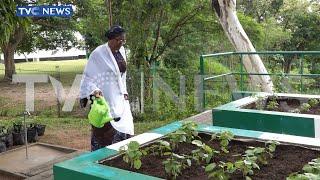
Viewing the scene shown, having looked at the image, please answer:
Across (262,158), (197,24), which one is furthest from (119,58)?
(197,24)

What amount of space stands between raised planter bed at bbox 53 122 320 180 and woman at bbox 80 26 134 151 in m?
1.07

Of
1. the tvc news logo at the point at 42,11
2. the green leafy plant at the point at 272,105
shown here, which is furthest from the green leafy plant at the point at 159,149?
the tvc news logo at the point at 42,11

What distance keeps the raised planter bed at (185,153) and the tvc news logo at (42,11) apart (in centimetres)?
389

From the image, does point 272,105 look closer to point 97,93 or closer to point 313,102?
point 313,102

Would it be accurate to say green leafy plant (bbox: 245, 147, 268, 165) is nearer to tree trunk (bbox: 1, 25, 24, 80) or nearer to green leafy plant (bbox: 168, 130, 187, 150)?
green leafy plant (bbox: 168, 130, 187, 150)

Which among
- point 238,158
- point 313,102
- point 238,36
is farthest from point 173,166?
point 238,36

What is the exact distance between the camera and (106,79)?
3.99 meters

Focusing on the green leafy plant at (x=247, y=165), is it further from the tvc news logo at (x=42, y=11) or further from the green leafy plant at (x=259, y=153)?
the tvc news logo at (x=42, y=11)

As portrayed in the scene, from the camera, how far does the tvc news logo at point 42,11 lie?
6078 mm

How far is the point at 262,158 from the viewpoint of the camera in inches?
96.6

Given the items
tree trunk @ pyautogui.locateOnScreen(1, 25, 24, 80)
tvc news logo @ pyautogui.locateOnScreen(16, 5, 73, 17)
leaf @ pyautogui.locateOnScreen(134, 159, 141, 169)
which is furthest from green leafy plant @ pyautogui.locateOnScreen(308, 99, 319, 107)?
tree trunk @ pyautogui.locateOnScreen(1, 25, 24, 80)

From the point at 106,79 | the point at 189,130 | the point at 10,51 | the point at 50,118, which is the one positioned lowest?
the point at 50,118

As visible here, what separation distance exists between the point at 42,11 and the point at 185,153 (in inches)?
182

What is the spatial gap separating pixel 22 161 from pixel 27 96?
9317 millimetres
